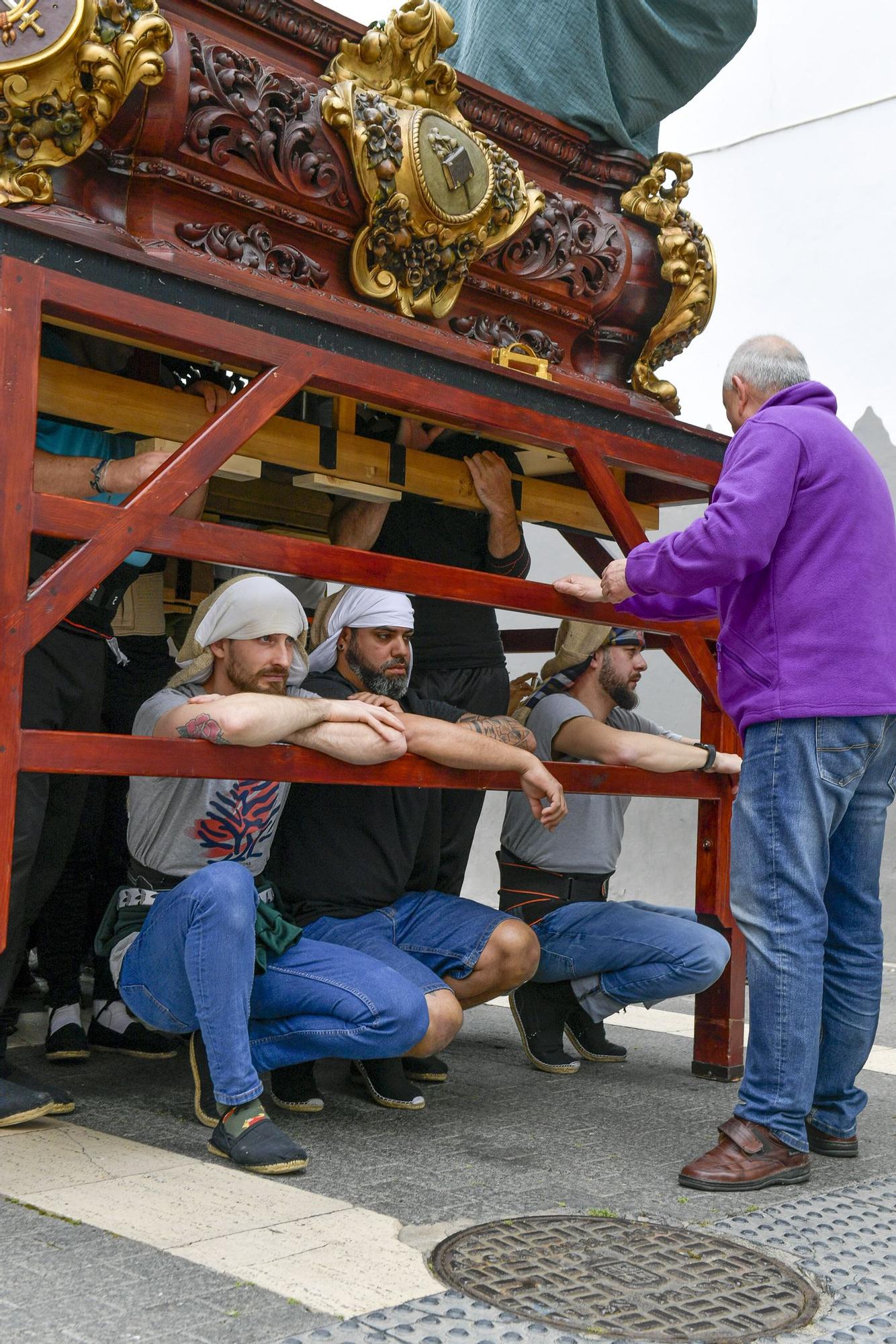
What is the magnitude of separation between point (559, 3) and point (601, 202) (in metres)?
0.66

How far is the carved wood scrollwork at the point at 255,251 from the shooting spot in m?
3.28

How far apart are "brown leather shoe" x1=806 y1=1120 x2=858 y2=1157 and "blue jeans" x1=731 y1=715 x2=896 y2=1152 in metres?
0.17

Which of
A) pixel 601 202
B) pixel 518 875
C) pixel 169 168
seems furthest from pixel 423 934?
pixel 601 202

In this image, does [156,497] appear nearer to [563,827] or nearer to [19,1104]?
[19,1104]

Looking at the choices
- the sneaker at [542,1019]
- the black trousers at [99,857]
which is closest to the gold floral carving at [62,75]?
the black trousers at [99,857]

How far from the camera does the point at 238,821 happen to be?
3.41m

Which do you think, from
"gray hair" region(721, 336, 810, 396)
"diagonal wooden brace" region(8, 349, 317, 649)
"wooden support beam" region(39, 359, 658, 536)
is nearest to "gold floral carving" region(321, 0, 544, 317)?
"wooden support beam" region(39, 359, 658, 536)

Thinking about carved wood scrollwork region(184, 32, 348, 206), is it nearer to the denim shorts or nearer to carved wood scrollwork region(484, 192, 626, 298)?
carved wood scrollwork region(484, 192, 626, 298)

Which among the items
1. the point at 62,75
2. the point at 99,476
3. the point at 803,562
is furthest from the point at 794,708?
the point at 62,75

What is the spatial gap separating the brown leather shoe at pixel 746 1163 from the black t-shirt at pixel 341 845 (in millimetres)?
1100

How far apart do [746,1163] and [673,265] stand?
2.75 m

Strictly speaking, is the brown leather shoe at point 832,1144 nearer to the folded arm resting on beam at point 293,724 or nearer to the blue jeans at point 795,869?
the blue jeans at point 795,869

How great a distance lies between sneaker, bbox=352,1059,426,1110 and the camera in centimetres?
354

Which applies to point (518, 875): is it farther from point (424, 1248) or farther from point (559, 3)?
point (559, 3)
